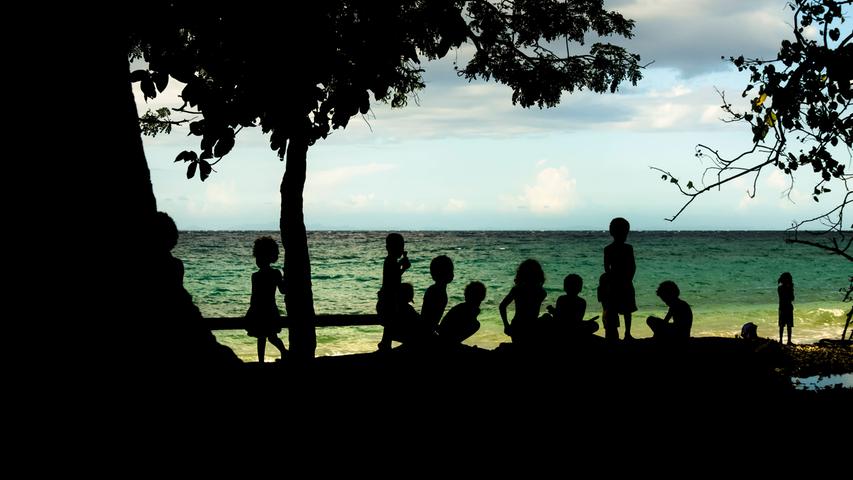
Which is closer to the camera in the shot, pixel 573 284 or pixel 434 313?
pixel 434 313

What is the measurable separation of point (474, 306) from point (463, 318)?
0.18m

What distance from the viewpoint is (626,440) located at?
18.4 feet

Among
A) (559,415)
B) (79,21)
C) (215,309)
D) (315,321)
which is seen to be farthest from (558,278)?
(79,21)

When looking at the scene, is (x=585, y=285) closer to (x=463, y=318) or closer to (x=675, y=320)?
(x=675, y=320)

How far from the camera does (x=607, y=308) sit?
29.0 ft

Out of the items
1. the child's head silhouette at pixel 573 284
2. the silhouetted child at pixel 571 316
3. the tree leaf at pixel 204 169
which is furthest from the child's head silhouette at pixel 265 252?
the child's head silhouette at pixel 573 284

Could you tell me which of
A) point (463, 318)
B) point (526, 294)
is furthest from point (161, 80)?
point (526, 294)

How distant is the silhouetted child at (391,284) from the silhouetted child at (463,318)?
2.10 feet

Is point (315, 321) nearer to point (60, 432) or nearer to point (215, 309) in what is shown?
point (60, 432)

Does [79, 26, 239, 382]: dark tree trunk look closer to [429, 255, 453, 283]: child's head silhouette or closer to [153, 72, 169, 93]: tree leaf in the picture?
[153, 72, 169, 93]: tree leaf

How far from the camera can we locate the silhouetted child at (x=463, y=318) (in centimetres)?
771

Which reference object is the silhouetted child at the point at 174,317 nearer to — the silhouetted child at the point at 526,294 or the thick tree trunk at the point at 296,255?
the thick tree trunk at the point at 296,255

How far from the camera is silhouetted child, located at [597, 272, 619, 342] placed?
8.69 metres

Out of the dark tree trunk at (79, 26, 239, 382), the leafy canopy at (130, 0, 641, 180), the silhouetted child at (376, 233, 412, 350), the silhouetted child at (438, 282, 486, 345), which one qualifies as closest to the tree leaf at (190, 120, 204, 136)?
the leafy canopy at (130, 0, 641, 180)
